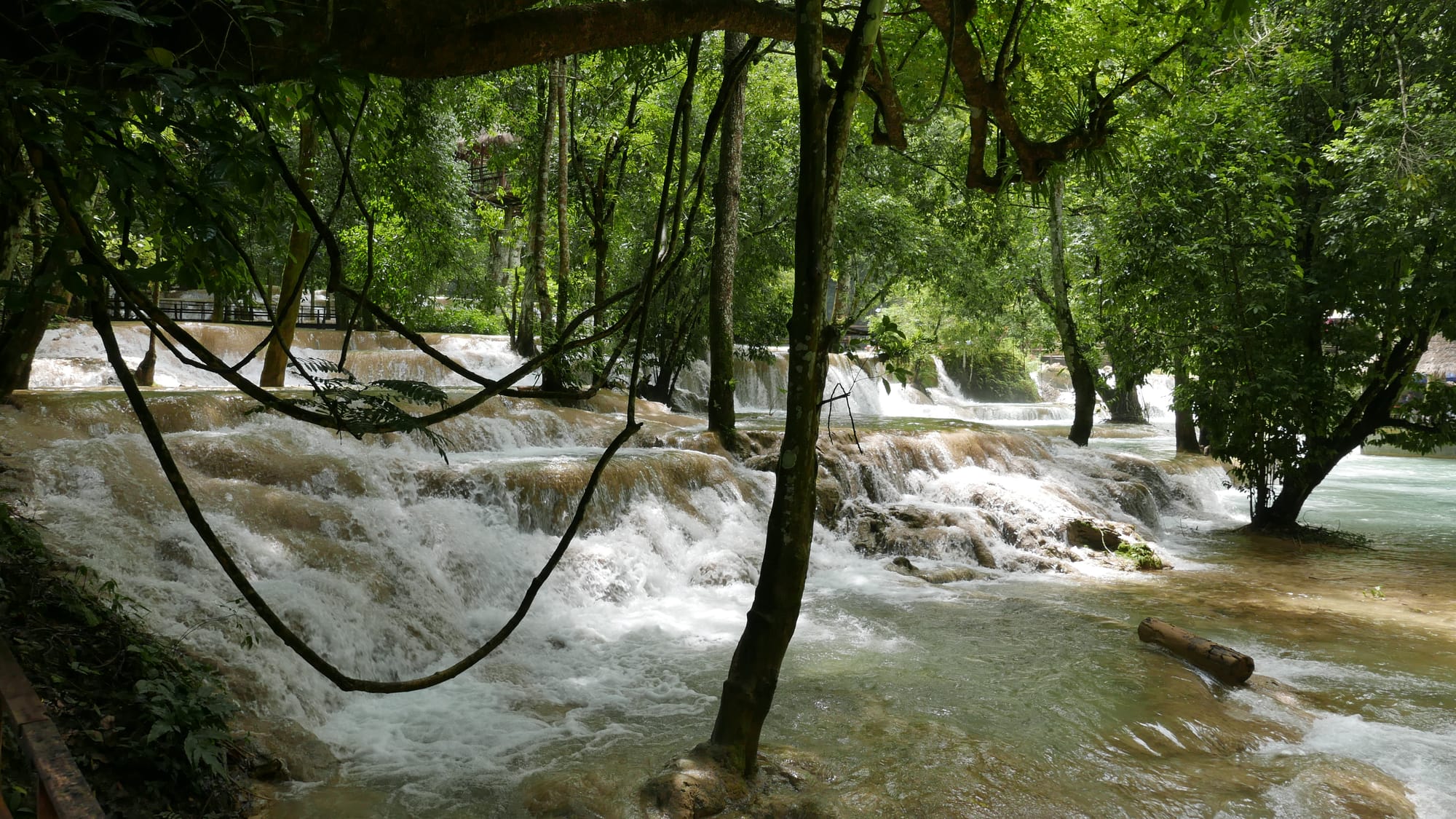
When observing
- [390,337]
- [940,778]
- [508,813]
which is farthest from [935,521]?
[390,337]

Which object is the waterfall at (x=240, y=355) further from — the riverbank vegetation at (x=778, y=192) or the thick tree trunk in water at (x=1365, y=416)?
the thick tree trunk in water at (x=1365, y=416)

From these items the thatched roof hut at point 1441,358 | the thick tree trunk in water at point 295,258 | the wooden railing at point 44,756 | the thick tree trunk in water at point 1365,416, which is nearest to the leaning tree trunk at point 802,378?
the wooden railing at point 44,756

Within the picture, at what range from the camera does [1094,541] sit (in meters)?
10.6

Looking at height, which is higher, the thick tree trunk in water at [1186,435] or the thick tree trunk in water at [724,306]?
the thick tree trunk in water at [724,306]

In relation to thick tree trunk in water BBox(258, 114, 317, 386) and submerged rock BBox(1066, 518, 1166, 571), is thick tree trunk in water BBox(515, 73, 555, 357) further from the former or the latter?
submerged rock BBox(1066, 518, 1166, 571)

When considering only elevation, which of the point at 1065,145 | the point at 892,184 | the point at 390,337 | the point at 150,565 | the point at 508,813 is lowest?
the point at 508,813

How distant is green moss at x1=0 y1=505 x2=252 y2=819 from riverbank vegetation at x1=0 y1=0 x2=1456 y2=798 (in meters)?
1.53

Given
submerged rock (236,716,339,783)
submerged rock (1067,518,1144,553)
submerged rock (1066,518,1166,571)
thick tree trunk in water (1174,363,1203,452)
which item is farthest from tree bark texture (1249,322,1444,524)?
submerged rock (236,716,339,783)

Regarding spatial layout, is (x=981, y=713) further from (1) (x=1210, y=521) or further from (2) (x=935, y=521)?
(1) (x=1210, y=521)

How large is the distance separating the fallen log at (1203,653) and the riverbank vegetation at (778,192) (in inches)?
126

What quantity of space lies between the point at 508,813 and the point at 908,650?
138 inches

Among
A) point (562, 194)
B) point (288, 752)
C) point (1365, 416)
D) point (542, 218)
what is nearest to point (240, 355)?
point (542, 218)

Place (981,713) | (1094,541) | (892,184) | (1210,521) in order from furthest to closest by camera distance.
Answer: (892,184) → (1210,521) → (1094,541) → (981,713)

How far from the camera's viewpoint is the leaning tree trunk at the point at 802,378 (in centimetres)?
327
